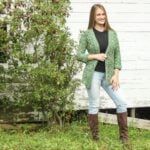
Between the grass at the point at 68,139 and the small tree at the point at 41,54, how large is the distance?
48cm

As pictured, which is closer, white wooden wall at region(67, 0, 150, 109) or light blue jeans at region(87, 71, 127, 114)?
light blue jeans at region(87, 71, 127, 114)

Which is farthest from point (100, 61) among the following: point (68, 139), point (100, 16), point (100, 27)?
point (68, 139)

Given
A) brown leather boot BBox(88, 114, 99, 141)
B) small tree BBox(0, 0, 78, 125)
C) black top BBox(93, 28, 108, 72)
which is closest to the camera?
black top BBox(93, 28, 108, 72)

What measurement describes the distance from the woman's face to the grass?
1753 millimetres

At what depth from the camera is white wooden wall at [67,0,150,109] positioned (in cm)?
1259

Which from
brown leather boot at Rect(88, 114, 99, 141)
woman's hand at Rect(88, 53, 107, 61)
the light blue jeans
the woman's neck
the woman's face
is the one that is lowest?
brown leather boot at Rect(88, 114, 99, 141)

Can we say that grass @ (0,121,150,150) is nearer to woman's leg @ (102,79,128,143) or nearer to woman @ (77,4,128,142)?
woman's leg @ (102,79,128,143)

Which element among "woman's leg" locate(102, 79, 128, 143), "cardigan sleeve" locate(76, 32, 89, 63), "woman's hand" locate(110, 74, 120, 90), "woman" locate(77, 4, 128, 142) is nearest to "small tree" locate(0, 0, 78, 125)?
"cardigan sleeve" locate(76, 32, 89, 63)

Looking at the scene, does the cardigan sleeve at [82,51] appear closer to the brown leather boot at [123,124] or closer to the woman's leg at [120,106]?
the woman's leg at [120,106]

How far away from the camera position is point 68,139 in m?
10.6

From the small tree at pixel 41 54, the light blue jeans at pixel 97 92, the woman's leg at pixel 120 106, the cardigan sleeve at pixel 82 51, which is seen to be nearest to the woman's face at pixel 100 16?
the cardigan sleeve at pixel 82 51

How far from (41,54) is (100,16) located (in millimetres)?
1672

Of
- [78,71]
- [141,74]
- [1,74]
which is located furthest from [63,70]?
[141,74]

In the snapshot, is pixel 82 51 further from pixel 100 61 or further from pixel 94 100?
pixel 94 100
